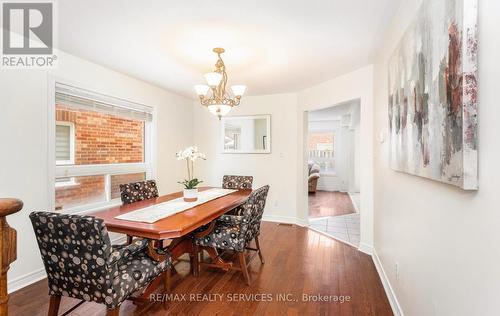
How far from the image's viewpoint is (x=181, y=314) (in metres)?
1.95

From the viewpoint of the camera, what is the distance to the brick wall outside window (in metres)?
2.97

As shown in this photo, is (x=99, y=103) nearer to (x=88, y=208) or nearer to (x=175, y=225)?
(x=88, y=208)

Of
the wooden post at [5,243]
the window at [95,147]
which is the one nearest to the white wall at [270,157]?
the window at [95,147]

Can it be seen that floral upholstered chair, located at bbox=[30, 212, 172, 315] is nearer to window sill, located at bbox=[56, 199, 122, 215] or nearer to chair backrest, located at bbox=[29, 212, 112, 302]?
chair backrest, located at bbox=[29, 212, 112, 302]

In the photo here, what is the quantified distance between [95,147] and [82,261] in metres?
2.20

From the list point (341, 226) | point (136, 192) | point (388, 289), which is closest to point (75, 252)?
point (136, 192)

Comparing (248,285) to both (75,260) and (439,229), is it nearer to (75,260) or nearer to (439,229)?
(75,260)

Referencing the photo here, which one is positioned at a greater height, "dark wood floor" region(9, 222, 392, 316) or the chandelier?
the chandelier

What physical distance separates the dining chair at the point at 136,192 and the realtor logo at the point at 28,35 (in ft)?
5.03

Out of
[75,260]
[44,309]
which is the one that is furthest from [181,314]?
[44,309]

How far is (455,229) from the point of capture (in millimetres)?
1042

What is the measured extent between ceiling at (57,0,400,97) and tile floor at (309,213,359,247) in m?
2.44

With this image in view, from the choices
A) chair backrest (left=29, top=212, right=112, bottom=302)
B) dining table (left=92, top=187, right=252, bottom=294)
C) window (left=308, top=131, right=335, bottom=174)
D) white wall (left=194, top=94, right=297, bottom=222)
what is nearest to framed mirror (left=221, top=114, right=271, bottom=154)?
white wall (left=194, top=94, right=297, bottom=222)

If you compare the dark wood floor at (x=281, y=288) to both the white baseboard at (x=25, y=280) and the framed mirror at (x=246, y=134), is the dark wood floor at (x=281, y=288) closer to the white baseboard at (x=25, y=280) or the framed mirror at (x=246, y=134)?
the white baseboard at (x=25, y=280)
